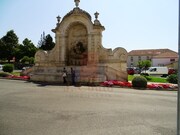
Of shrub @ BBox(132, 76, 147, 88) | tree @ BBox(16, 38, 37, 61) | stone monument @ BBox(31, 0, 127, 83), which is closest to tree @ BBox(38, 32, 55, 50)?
tree @ BBox(16, 38, 37, 61)

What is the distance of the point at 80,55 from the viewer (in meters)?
27.4

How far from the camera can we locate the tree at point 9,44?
70312 millimetres

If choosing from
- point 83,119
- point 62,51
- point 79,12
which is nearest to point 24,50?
point 62,51

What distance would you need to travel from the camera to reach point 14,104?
10211 mm

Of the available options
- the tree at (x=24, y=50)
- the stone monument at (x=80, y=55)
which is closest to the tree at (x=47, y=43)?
the tree at (x=24, y=50)

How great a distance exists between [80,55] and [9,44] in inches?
1946

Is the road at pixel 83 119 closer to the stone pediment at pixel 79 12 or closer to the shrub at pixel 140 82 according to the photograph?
the shrub at pixel 140 82

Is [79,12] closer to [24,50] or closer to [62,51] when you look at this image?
[62,51]

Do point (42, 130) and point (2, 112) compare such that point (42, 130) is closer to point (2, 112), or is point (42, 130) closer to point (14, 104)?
point (2, 112)

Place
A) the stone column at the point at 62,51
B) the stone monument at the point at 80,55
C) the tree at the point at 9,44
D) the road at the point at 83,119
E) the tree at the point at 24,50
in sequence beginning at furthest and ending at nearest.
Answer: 1. the tree at the point at 24,50
2. the tree at the point at 9,44
3. the stone column at the point at 62,51
4. the stone monument at the point at 80,55
5. the road at the point at 83,119

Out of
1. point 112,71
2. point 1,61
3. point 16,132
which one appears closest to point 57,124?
point 16,132

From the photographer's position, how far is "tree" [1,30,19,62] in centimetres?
7031

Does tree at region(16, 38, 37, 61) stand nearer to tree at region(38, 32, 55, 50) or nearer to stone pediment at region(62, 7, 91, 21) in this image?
tree at region(38, 32, 55, 50)

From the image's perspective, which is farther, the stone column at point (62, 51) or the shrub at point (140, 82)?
the stone column at point (62, 51)
